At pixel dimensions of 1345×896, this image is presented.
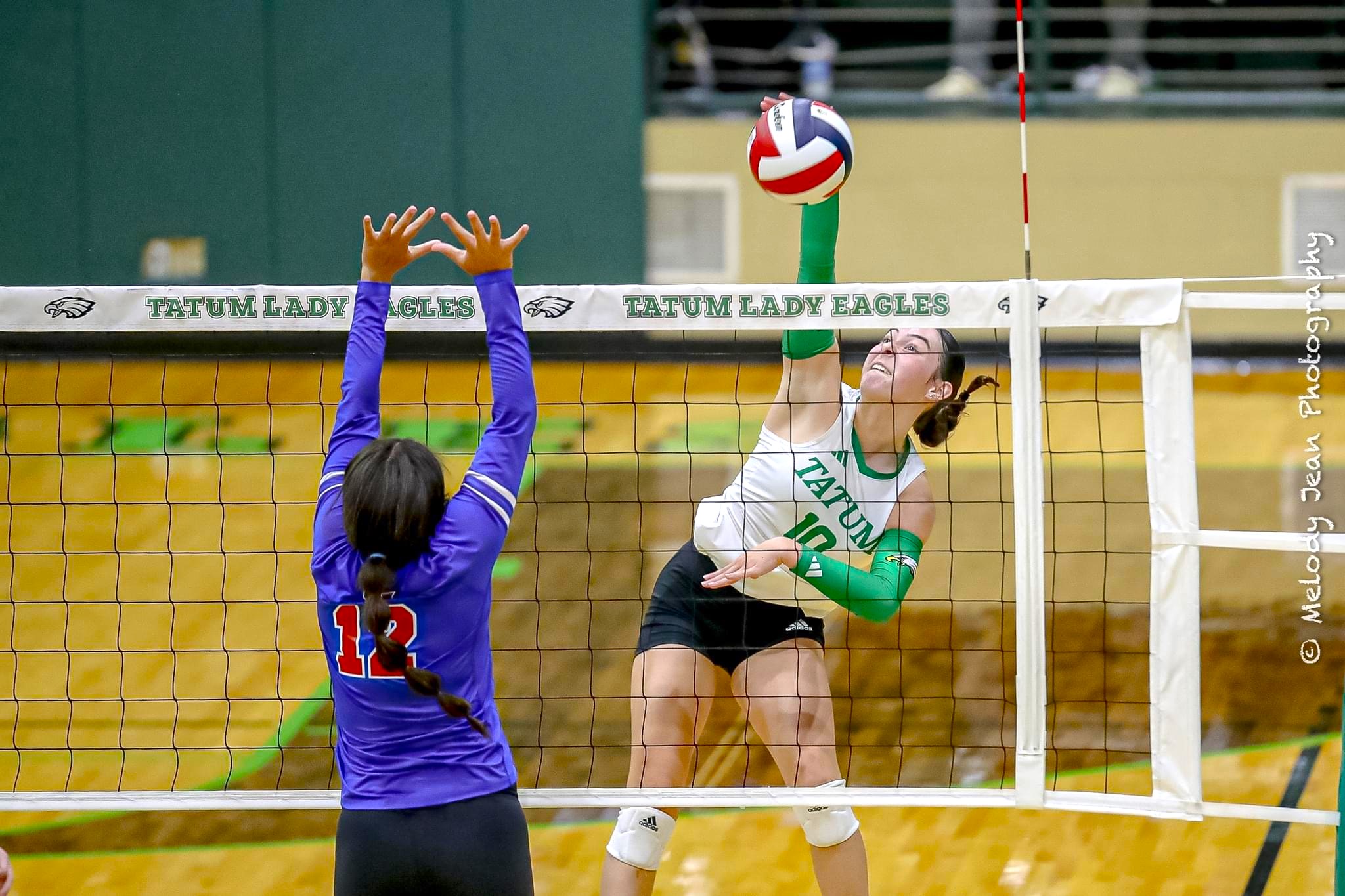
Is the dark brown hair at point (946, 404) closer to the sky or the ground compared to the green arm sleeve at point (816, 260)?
closer to the ground

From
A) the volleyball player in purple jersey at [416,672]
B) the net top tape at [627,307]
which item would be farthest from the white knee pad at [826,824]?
the net top tape at [627,307]

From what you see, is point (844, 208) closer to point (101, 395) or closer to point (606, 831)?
point (101, 395)

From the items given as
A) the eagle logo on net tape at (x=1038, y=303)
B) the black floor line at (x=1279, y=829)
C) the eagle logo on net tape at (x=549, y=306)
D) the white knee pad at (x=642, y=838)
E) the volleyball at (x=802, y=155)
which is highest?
the volleyball at (x=802, y=155)

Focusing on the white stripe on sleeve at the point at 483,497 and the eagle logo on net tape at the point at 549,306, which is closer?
the white stripe on sleeve at the point at 483,497

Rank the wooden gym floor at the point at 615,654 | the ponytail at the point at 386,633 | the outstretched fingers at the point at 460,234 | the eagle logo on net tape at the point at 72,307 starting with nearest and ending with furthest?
1. the ponytail at the point at 386,633
2. the outstretched fingers at the point at 460,234
3. the eagle logo on net tape at the point at 72,307
4. the wooden gym floor at the point at 615,654

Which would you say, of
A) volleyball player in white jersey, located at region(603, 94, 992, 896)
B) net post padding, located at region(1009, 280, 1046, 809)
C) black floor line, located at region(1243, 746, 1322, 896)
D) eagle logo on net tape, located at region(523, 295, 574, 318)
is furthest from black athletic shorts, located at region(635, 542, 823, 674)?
black floor line, located at region(1243, 746, 1322, 896)

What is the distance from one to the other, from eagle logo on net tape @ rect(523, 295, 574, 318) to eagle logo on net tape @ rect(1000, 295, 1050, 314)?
109 centimetres

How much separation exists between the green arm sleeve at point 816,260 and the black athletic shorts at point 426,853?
153cm

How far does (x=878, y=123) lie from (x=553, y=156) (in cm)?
270

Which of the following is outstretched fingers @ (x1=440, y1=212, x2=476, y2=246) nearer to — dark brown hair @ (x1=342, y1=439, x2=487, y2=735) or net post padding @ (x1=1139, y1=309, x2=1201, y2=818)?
dark brown hair @ (x1=342, y1=439, x2=487, y2=735)

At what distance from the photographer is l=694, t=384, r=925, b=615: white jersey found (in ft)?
11.8

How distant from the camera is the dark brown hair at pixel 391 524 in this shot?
2.44m

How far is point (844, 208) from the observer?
447 inches

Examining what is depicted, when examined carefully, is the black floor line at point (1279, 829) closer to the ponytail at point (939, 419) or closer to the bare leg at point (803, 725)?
the bare leg at point (803, 725)
